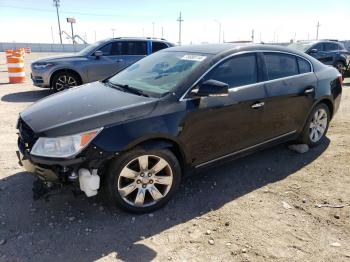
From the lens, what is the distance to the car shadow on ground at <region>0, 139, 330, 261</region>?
2.85m

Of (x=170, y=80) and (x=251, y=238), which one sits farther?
(x=170, y=80)

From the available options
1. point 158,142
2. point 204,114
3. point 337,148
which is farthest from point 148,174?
point 337,148

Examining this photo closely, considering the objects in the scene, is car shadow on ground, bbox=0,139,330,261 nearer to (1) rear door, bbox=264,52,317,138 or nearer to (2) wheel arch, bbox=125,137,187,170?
(2) wheel arch, bbox=125,137,187,170

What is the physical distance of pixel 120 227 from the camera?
317cm

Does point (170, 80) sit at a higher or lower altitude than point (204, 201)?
higher

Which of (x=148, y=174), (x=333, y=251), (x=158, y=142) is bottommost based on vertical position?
(x=333, y=251)

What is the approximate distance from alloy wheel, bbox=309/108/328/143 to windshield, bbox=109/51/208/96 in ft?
7.33

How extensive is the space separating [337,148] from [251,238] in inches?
114

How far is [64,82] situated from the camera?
945 centimetres

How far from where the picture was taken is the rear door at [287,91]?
4199mm

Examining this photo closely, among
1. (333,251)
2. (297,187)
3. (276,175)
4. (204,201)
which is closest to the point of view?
(333,251)

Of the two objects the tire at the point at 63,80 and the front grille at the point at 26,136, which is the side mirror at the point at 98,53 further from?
the front grille at the point at 26,136

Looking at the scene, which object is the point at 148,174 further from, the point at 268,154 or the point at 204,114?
the point at 268,154

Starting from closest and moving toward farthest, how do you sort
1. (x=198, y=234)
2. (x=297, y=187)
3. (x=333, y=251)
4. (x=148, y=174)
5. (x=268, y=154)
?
(x=333, y=251)
(x=198, y=234)
(x=148, y=174)
(x=297, y=187)
(x=268, y=154)
